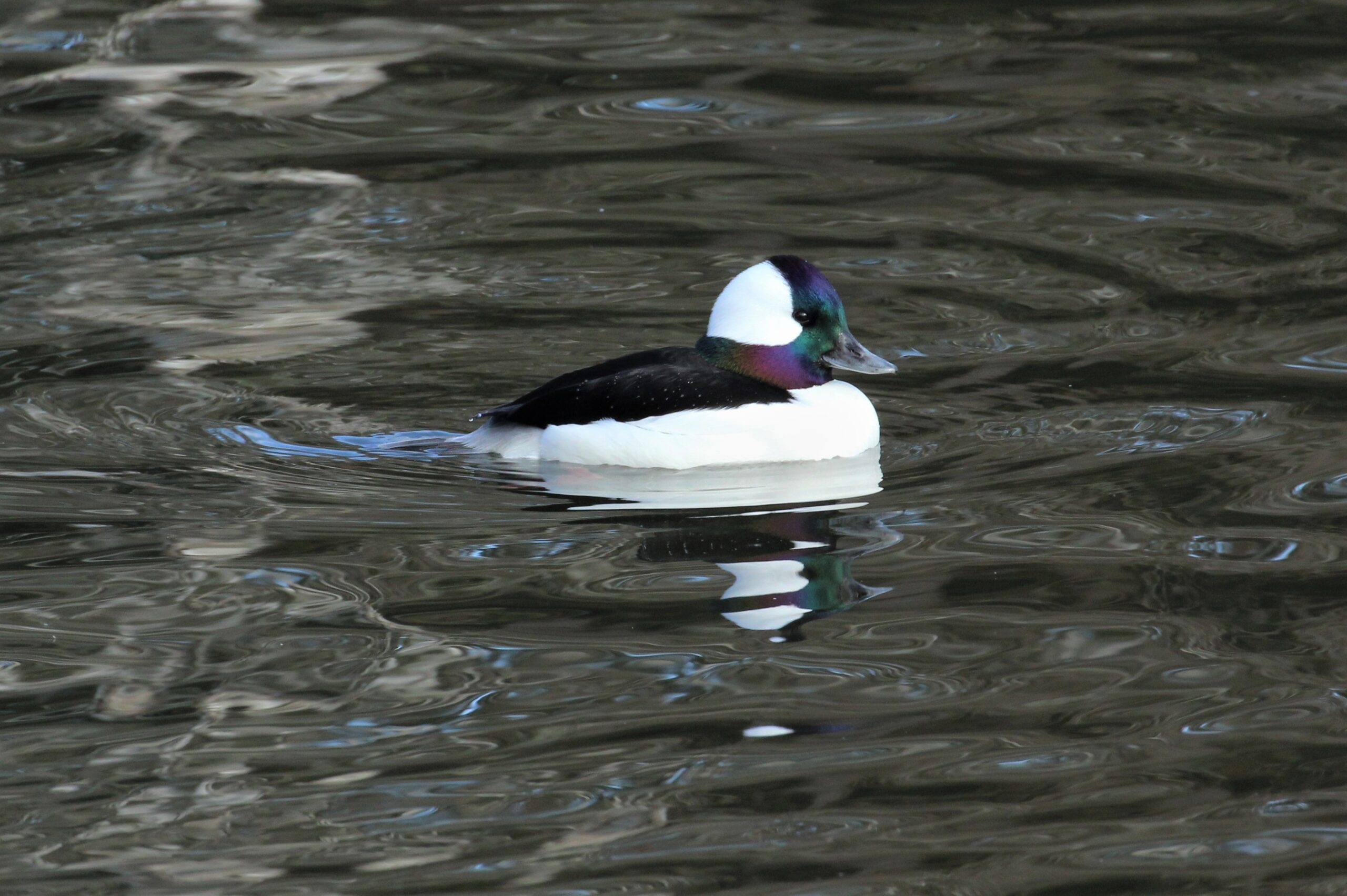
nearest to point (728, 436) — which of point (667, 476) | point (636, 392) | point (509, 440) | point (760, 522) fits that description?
point (667, 476)

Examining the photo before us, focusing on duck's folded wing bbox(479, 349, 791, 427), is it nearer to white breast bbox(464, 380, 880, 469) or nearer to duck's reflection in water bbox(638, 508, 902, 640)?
white breast bbox(464, 380, 880, 469)

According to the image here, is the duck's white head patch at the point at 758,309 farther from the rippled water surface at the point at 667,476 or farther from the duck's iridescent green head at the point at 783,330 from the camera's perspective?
the rippled water surface at the point at 667,476

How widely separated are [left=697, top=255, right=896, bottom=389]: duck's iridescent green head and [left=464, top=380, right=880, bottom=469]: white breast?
0.19 metres

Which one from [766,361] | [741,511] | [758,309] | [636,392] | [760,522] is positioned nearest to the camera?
[760,522]

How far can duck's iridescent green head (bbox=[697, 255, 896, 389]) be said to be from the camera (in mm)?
7195

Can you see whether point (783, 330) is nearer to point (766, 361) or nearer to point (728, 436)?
point (766, 361)

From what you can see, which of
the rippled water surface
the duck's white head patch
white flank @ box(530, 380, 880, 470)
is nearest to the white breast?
white flank @ box(530, 380, 880, 470)

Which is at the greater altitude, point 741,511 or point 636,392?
point 636,392

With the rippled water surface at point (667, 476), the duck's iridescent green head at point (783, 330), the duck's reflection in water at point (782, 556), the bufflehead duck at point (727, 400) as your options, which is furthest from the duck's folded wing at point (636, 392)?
the duck's reflection in water at point (782, 556)

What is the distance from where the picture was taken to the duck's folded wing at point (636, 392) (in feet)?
23.2

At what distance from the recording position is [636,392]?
7.06 metres

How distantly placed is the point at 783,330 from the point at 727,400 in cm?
37

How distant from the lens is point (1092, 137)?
37.8 ft

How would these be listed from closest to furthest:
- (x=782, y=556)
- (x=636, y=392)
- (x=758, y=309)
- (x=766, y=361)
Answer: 1. (x=782, y=556)
2. (x=636, y=392)
3. (x=758, y=309)
4. (x=766, y=361)
